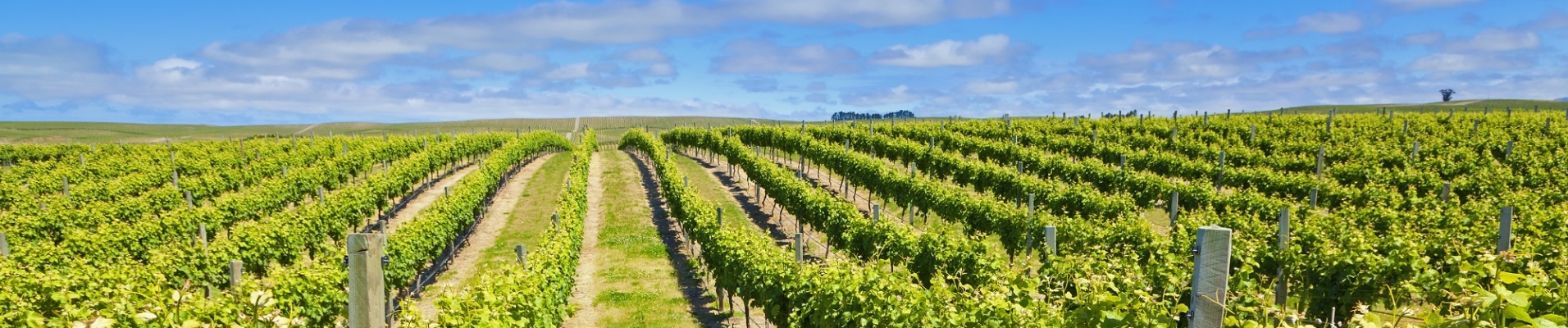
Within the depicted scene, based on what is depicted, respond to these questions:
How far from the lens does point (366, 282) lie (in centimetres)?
360

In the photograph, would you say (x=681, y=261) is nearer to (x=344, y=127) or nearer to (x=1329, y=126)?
(x=1329, y=126)

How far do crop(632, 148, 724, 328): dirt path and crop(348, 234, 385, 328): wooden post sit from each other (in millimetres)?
8163

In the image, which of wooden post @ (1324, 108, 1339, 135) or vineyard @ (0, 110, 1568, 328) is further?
wooden post @ (1324, 108, 1339, 135)

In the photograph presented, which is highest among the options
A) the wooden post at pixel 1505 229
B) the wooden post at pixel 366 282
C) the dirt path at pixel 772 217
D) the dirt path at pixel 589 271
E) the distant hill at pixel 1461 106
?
the distant hill at pixel 1461 106

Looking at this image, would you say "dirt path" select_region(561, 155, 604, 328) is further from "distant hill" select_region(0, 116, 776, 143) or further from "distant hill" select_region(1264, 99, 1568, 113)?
"distant hill" select_region(1264, 99, 1568, 113)

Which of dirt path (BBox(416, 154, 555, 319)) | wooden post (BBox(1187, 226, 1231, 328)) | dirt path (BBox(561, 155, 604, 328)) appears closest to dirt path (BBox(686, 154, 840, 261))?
dirt path (BBox(561, 155, 604, 328))

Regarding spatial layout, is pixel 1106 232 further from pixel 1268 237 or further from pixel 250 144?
pixel 250 144

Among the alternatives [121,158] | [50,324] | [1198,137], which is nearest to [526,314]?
[50,324]

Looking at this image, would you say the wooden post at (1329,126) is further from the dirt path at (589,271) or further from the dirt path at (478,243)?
the dirt path at (478,243)

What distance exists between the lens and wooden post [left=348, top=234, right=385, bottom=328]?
351cm

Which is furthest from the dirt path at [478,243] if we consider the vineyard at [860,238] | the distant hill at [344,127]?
the distant hill at [344,127]

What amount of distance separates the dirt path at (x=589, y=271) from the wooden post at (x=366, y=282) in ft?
27.1

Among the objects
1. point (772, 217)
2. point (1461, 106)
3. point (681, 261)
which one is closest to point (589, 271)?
point (681, 261)

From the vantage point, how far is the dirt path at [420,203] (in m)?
21.7
